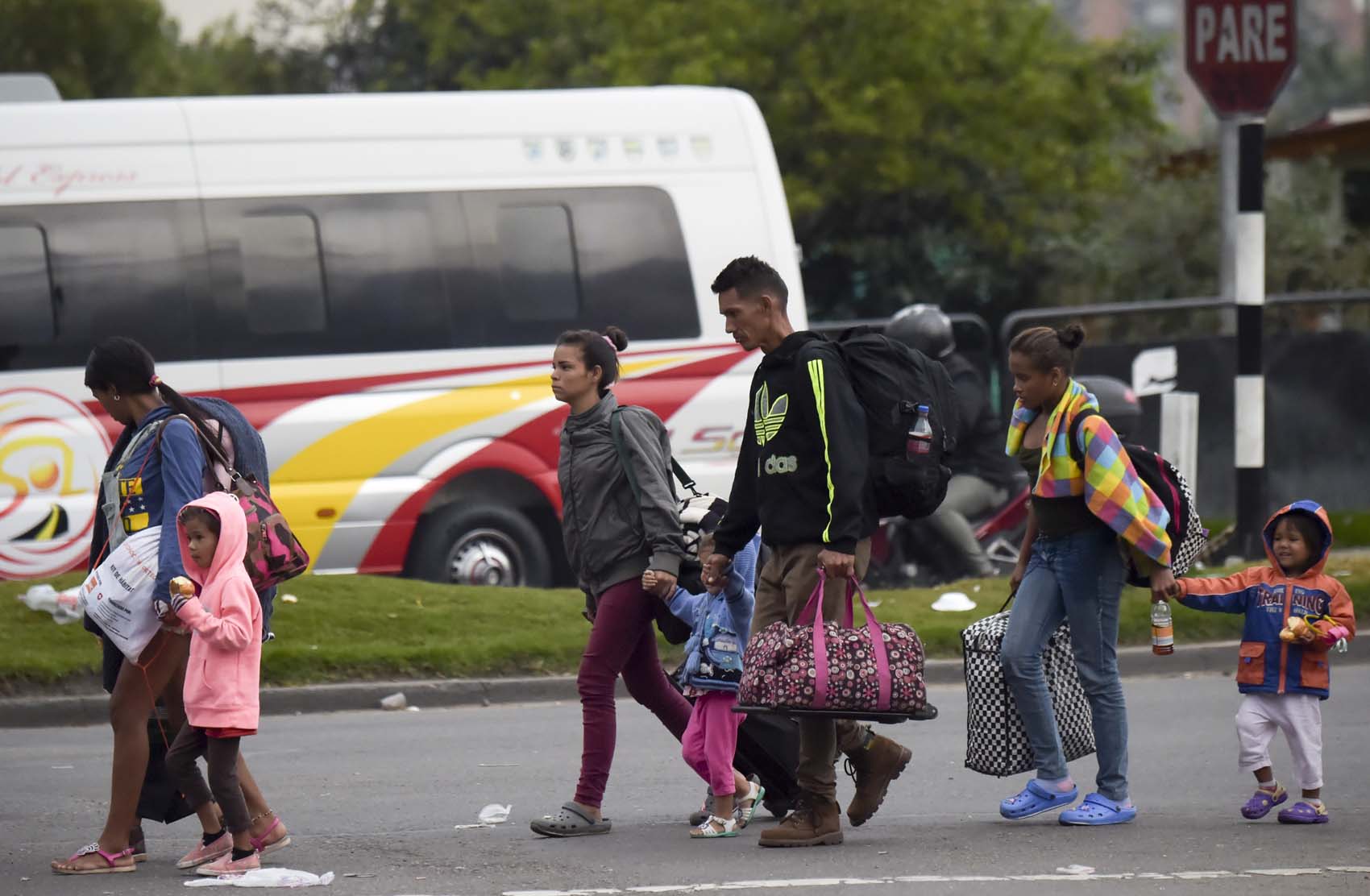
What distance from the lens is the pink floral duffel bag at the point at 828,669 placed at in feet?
19.5

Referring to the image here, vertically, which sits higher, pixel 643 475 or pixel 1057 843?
pixel 643 475

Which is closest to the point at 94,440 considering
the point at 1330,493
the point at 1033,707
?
the point at 1033,707

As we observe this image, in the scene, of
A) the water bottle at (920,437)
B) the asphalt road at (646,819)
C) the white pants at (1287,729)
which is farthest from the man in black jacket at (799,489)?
the white pants at (1287,729)

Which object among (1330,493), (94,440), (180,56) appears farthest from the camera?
(180,56)

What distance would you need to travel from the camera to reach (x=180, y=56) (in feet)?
162

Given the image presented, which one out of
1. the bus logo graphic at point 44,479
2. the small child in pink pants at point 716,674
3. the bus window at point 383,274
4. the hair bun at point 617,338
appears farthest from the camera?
the bus window at point 383,274

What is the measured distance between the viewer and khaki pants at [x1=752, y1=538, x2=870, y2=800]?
6.09m

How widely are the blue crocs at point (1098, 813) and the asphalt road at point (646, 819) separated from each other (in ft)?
0.19

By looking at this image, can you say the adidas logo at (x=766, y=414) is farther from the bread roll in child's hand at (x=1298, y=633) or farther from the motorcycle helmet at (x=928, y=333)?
the motorcycle helmet at (x=928, y=333)

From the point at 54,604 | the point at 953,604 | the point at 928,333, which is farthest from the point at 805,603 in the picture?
the point at 928,333

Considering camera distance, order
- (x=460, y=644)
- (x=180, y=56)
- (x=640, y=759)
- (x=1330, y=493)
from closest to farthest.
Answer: (x=640, y=759) < (x=460, y=644) < (x=1330, y=493) < (x=180, y=56)

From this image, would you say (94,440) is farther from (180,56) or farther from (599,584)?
(180,56)

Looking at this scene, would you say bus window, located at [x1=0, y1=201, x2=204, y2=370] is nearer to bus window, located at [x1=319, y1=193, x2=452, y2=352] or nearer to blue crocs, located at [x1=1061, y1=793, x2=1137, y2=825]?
bus window, located at [x1=319, y1=193, x2=452, y2=352]

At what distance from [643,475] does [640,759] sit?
2.19 m
